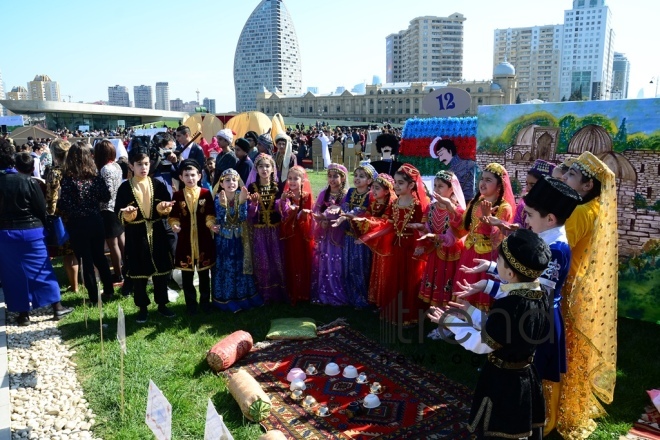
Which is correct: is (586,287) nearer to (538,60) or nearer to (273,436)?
(273,436)

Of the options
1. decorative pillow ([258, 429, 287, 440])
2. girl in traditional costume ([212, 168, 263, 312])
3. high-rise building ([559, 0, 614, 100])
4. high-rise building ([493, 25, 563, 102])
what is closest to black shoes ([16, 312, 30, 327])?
girl in traditional costume ([212, 168, 263, 312])

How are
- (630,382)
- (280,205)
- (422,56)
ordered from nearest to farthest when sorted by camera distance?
(630,382) → (280,205) → (422,56)

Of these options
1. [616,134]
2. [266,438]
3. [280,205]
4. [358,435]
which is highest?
[616,134]

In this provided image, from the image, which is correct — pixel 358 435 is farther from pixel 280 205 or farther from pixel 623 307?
pixel 623 307

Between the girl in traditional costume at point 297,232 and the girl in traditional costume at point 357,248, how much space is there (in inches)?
17.7

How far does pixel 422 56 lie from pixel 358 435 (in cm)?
13452

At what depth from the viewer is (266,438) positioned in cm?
313

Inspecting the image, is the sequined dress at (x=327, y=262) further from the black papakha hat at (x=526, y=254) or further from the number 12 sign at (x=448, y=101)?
the black papakha hat at (x=526, y=254)

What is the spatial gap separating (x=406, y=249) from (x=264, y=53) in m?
142

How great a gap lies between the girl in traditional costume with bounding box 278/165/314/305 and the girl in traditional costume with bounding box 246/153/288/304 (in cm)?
10

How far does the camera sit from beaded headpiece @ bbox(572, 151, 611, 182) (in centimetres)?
331

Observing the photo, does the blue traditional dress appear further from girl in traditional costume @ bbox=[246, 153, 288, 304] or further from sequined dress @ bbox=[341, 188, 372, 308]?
sequined dress @ bbox=[341, 188, 372, 308]

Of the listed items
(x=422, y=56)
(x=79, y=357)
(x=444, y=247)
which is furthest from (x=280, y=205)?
(x=422, y=56)

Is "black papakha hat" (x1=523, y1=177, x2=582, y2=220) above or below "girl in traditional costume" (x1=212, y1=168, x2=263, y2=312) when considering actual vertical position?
above
